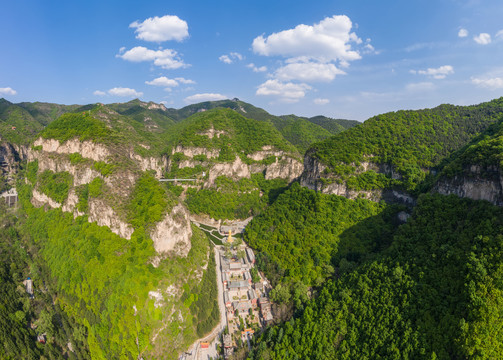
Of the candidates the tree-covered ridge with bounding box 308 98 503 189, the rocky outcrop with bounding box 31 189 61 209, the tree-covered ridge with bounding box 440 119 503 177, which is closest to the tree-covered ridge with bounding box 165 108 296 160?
the tree-covered ridge with bounding box 308 98 503 189

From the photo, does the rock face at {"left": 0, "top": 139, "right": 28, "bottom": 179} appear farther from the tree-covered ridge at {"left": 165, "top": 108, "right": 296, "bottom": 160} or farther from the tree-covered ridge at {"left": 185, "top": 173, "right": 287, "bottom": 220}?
the tree-covered ridge at {"left": 185, "top": 173, "right": 287, "bottom": 220}

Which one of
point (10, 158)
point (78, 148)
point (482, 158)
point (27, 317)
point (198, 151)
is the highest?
point (198, 151)

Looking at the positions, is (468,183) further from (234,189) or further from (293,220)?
(234,189)

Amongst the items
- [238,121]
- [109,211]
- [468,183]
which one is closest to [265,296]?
[109,211]

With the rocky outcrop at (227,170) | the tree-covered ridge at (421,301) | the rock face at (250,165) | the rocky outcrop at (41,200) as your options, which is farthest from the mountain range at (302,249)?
the rock face at (250,165)

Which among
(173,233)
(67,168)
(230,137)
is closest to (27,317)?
(173,233)

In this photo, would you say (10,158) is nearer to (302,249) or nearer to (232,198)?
(232,198)
